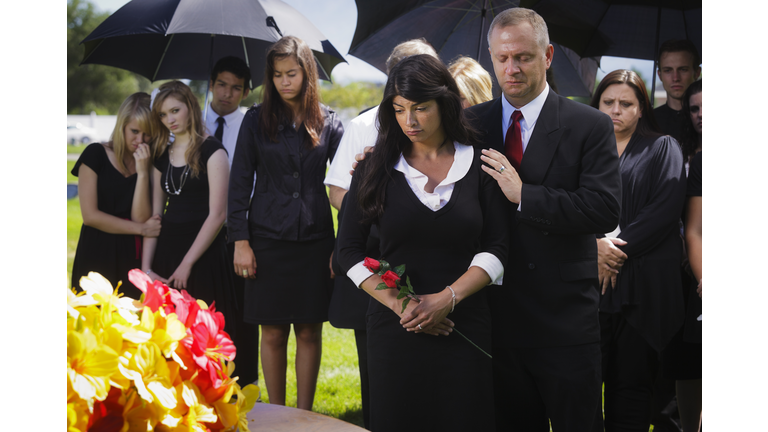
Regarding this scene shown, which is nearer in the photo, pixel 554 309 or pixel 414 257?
pixel 414 257

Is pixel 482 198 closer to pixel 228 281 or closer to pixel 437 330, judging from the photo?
pixel 437 330

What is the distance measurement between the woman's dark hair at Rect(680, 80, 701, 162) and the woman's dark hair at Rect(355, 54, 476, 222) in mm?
1659

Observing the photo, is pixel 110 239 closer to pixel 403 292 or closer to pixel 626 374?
pixel 403 292

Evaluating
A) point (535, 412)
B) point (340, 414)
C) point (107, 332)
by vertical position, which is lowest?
point (340, 414)

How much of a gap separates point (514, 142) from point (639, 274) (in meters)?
1.08

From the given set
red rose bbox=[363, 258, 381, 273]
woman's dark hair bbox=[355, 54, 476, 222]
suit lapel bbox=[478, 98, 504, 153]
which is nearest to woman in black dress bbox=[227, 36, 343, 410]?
woman's dark hair bbox=[355, 54, 476, 222]

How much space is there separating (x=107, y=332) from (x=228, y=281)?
9.11 ft

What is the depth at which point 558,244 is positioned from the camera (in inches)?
94.1

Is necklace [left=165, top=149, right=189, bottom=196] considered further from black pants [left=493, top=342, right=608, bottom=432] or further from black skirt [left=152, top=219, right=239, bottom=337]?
black pants [left=493, top=342, right=608, bottom=432]

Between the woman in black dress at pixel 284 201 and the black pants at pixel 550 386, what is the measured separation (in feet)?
4.52

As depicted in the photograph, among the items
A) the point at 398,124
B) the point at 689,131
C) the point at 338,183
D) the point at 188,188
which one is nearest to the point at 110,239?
the point at 188,188

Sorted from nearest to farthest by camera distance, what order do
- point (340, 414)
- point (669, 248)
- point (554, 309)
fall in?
point (554, 309)
point (669, 248)
point (340, 414)

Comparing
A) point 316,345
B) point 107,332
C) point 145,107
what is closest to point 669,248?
point 316,345
